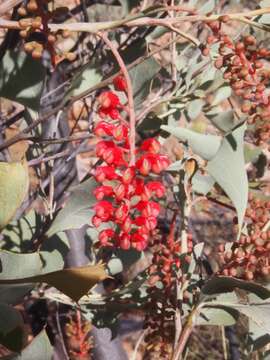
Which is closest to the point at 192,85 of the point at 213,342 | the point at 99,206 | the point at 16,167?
the point at 99,206

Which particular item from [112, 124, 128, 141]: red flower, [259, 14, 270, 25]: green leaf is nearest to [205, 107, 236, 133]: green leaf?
[112, 124, 128, 141]: red flower

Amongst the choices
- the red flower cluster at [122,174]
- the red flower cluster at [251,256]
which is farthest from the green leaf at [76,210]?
the red flower cluster at [251,256]

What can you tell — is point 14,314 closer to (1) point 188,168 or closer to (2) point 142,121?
(1) point 188,168

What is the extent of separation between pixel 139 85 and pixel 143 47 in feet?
0.37

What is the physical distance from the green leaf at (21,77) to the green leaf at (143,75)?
149 mm

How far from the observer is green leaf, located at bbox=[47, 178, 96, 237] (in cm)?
95

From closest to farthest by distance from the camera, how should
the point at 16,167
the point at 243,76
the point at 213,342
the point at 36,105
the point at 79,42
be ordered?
the point at 16,167 → the point at 243,76 → the point at 36,105 → the point at 79,42 → the point at 213,342

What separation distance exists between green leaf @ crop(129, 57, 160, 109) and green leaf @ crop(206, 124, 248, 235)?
20cm

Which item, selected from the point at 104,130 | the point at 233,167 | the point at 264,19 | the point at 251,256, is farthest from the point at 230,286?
the point at 264,19

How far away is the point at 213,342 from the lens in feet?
8.68

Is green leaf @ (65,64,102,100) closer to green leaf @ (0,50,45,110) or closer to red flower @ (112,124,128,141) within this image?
Result: green leaf @ (0,50,45,110)

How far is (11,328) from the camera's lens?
741 millimetres

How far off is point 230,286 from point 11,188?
1.10 ft

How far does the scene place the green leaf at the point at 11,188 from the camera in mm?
653
